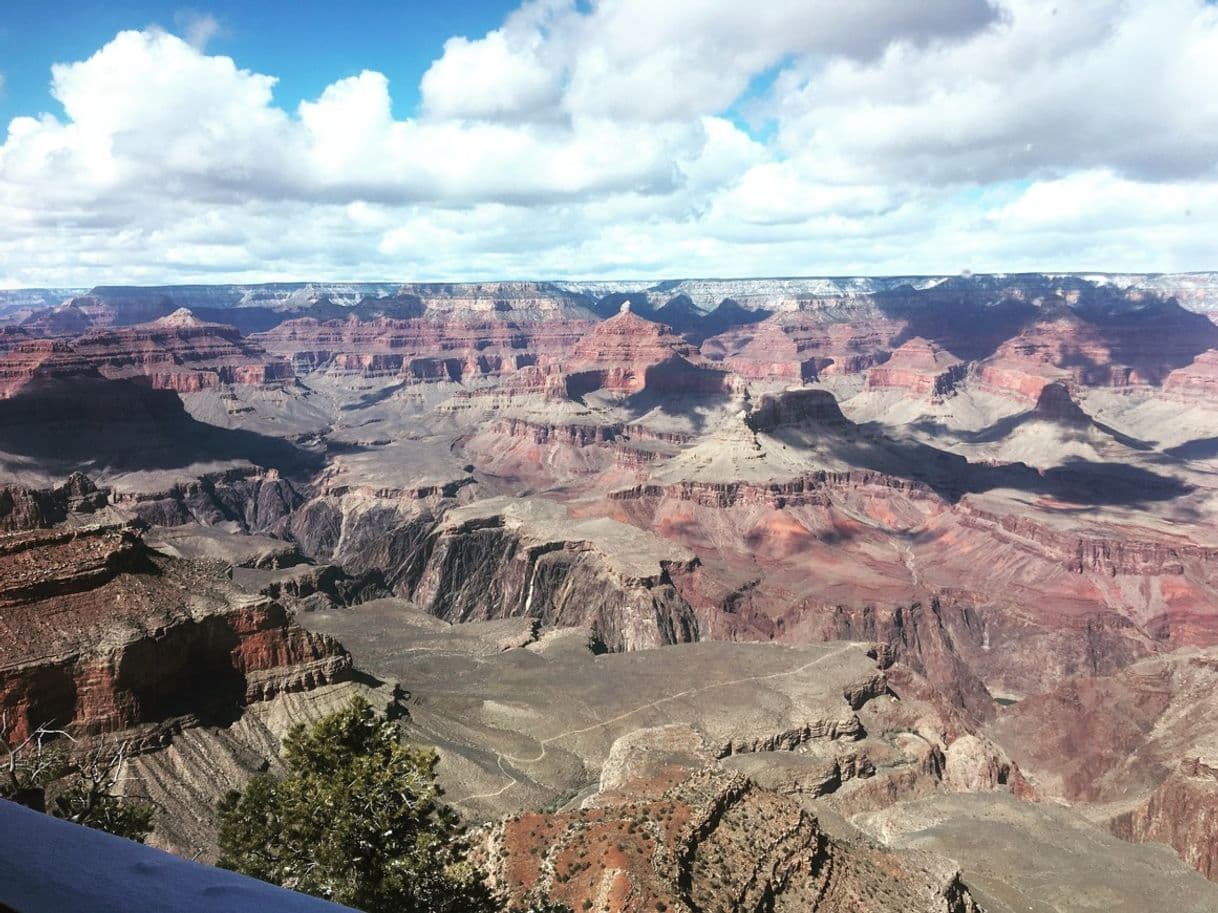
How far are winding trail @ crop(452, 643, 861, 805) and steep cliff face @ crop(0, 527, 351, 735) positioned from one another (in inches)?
579

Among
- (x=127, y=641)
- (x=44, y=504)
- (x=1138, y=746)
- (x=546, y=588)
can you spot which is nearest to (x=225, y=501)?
(x=44, y=504)

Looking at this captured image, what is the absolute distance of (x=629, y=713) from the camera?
72.0 m

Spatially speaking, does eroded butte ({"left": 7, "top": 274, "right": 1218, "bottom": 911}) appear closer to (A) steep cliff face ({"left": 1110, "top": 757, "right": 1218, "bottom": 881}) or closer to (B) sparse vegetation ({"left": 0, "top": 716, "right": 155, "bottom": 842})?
(A) steep cliff face ({"left": 1110, "top": 757, "right": 1218, "bottom": 881})

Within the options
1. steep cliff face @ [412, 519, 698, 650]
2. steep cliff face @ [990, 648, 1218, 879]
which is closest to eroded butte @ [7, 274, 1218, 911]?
steep cliff face @ [990, 648, 1218, 879]

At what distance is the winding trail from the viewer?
59.1 meters

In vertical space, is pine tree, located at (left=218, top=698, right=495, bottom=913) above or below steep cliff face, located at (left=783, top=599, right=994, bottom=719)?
above

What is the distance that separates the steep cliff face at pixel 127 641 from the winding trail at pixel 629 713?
14.7 m

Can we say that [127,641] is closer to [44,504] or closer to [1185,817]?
[44,504]

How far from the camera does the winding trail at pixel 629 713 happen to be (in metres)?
59.1

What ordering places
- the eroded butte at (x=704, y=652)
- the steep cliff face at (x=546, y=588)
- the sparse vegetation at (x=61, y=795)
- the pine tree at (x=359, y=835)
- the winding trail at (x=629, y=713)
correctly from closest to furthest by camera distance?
the sparse vegetation at (x=61, y=795), the pine tree at (x=359, y=835), the eroded butte at (x=704, y=652), the winding trail at (x=629, y=713), the steep cliff face at (x=546, y=588)

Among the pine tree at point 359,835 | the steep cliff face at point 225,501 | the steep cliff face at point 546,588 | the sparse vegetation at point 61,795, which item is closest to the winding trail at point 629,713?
the steep cliff face at point 546,588

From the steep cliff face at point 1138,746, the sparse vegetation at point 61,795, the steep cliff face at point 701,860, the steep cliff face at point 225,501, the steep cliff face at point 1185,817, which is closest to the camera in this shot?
the sparse vegetation at point 61,795

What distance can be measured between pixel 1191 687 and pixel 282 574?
107263 millimetres

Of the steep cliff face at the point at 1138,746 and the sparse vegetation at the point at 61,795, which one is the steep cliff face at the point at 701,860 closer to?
the sparse vegetation at the point at 61,795
